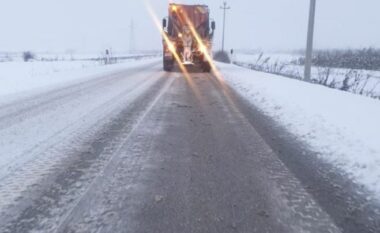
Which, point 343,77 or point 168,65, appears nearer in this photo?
point 343,77

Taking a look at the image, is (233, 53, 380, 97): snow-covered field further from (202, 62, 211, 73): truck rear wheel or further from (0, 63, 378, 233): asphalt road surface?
(0, 63, 378, 233): asphalt road surface

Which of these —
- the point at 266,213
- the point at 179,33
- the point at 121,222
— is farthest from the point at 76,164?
the point at 179,33

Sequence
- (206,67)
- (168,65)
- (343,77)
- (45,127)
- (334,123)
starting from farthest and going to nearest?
(168,65) < (206,67) < (343,77) < (334,123) < (45,127)

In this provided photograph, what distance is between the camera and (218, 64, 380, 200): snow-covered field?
5.31 metres

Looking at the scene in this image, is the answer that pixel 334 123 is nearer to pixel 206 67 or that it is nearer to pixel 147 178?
pixel 147 178

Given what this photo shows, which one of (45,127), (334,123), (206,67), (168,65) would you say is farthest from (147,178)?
(168,65)

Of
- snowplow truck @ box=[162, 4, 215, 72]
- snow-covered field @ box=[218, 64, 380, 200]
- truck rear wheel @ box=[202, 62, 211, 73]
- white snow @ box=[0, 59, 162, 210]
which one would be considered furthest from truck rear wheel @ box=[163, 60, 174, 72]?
snow-covered field @ box=[218, 64, 380, 200]

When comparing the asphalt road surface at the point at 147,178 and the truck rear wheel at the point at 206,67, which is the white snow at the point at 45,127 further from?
the truck rear wheel at the point at 206,67

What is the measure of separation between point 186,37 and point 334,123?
1800cm

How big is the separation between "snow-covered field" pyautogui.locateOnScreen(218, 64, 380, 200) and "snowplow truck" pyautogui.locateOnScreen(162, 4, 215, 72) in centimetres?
1207

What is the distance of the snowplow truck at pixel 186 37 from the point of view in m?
24.7

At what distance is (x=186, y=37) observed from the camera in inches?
973

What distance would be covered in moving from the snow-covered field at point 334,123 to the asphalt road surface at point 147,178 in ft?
2.50

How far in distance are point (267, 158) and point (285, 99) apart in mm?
5644
